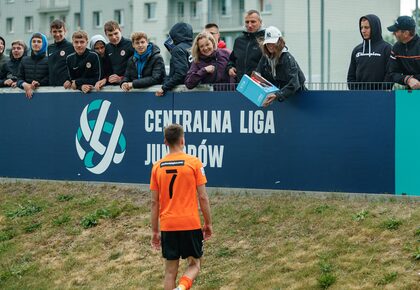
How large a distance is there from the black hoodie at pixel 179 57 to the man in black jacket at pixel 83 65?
1.37 meters

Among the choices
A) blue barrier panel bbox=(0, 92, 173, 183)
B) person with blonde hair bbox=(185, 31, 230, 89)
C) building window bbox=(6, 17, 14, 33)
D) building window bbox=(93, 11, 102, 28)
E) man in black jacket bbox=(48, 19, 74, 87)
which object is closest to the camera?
person with blonde hair bbox=(185, 31, 230, 89)

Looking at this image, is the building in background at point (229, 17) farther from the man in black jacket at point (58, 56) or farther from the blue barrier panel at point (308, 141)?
the blue barrier panel at point (308, 141)

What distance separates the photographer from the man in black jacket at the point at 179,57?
44.7 ft

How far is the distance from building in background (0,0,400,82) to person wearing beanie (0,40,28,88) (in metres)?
9.47

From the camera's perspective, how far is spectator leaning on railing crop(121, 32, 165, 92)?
13.9 meters

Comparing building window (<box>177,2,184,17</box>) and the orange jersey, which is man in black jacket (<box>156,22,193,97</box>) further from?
building window (<box>177,2,184,17</box>)

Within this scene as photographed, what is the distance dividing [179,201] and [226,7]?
53.0 m

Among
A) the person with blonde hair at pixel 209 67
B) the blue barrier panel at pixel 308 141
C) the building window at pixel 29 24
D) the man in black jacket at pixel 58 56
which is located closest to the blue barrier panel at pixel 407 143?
the blue barrier panel at pixel 308 141

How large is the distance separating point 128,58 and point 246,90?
284 centimetres

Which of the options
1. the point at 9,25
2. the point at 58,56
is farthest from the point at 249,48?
the point at 9,25

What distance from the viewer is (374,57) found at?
1207 cm

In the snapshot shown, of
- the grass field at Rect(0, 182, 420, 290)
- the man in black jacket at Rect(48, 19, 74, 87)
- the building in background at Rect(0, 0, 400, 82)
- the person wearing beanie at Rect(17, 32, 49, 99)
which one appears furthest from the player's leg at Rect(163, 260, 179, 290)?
the building in background at Rect(0, 0, 400, 82)

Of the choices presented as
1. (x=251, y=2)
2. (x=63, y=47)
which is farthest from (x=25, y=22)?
(x=63, y=47)

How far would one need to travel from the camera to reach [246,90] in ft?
40.5
